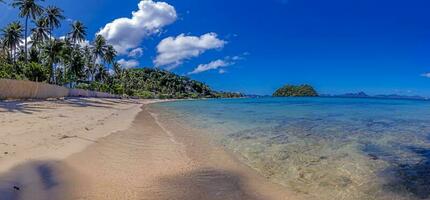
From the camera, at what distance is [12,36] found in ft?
228

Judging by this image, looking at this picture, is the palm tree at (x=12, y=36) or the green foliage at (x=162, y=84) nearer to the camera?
the palm tree at (x=12, y=36)

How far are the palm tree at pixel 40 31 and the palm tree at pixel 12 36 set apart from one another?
3.55m

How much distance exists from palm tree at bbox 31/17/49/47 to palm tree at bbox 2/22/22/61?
11.6 ft

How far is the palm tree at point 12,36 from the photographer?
227 ft

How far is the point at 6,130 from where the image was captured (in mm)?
10234

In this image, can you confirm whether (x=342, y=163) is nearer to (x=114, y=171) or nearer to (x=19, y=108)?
(x=114, y=171)

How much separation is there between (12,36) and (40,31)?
612 centimetres

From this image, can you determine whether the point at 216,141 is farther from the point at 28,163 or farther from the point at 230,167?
the point at 28,163

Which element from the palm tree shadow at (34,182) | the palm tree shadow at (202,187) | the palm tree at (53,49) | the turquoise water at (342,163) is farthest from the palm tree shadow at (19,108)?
the palm tree at (53,49)

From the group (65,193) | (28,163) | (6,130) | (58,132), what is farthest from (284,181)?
(6,130)

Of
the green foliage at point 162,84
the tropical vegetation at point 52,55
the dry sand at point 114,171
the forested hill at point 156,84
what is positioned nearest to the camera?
the dry sand at point 114,171

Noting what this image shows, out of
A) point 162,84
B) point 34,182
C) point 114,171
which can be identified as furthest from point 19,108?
point 162,84

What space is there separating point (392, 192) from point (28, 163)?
6.86 m

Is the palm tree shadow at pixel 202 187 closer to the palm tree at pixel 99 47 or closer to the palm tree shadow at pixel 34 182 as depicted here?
the palm tree shadow at pixel 34 182
